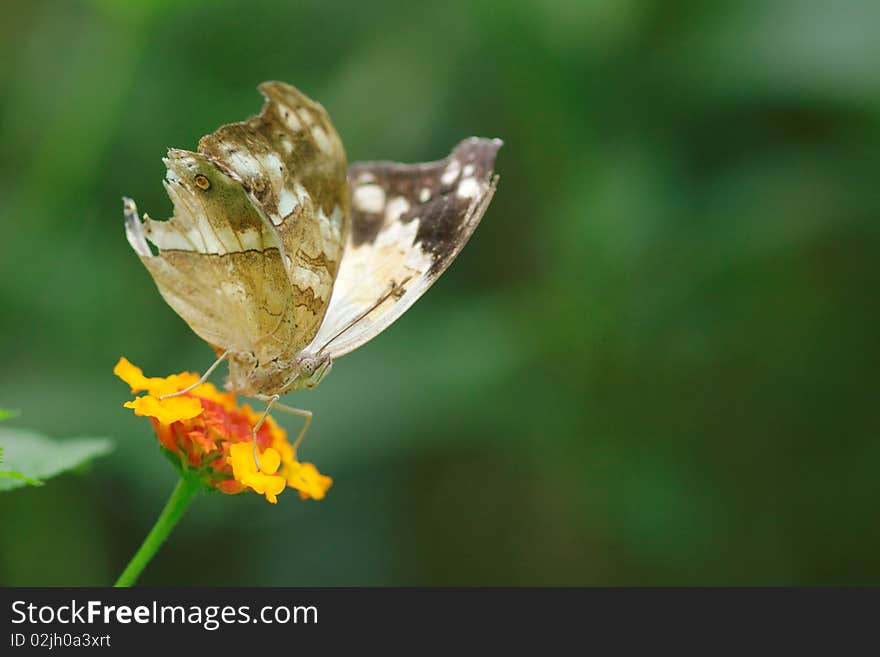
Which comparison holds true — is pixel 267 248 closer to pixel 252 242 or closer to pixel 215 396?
pixel 252 242

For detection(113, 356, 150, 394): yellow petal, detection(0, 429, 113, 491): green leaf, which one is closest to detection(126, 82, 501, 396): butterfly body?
detection(113, 356, 150, 394): yellow petal

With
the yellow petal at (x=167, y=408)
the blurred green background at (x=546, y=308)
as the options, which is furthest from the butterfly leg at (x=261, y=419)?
the blurred green background at (x=546, y=308)

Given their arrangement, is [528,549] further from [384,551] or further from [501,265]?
[501,265]

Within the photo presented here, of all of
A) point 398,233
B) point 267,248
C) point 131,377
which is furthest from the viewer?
point 398,233

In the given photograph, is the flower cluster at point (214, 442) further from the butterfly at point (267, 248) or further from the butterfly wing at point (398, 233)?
the butterfly wing at point (398, 233)

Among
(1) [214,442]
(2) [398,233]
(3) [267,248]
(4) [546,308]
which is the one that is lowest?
(1) [214,442]

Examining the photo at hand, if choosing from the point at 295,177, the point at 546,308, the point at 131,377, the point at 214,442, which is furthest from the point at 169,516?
the point at 546,308
